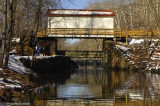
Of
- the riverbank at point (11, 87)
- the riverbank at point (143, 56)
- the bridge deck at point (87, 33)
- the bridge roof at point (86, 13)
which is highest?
the bridge roof at point (86, 13)

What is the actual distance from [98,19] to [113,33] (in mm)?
3495

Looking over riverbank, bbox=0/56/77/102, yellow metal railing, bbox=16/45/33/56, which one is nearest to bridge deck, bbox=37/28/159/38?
yellow metal railing, bbox=16/45/33/56

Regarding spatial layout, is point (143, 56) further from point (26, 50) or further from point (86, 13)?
point (26, 50)

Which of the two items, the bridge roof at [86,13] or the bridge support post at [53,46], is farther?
the bridge support post at [53,46]

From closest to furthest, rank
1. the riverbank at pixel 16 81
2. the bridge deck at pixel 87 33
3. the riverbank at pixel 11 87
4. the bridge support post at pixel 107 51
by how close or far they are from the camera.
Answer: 1. the riverbank at pixel 11 87
2. the riverbank at pixel 16 81
3. the bridge support post at pixel 107 51
4. the bridge deck at pixel 87 33

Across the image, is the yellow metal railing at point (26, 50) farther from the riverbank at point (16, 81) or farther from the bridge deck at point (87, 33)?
the riverbank at point (16, 81)

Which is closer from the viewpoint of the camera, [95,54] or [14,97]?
[14,97]

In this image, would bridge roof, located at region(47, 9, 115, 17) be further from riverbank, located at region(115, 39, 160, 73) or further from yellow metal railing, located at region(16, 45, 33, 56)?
yellow metal railing, located at region(16, 45, 33, 56)

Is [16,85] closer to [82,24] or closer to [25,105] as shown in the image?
[25,105]

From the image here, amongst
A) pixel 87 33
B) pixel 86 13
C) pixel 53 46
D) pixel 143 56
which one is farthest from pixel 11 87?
pixel 53 46

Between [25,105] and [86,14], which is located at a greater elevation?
[86,14]

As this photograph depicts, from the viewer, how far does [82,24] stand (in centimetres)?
4391

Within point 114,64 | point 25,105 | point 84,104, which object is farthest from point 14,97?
point 114,64

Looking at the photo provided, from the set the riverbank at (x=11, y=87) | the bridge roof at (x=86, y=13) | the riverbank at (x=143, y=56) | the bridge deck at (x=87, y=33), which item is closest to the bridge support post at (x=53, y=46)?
the bridge deck at (x=87, y=33)
